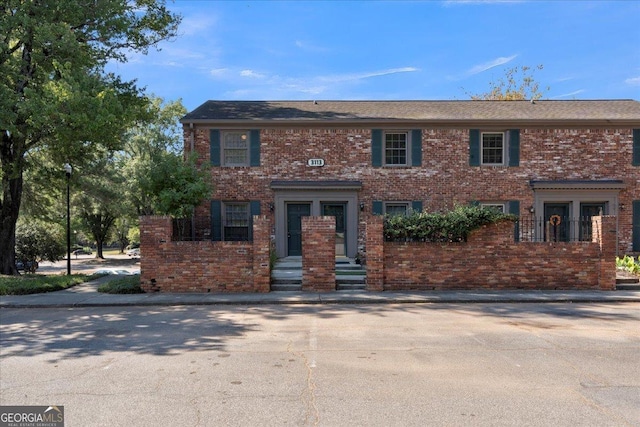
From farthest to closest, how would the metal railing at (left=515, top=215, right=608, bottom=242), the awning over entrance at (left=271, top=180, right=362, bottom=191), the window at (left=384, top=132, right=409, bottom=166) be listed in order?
1. the window at (left=384, top=132, right=409, bottom=166)
2. the awning over entrance at (left=271, top=180, right=362, bottom=191)
3. the metal railing at (left=515, top=215, right=608, bottom=242)

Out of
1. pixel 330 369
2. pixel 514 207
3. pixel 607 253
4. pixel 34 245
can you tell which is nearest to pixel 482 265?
pixel 607 253

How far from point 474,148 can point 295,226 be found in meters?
8.10

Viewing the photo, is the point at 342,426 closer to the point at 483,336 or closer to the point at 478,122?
the point at 483,336

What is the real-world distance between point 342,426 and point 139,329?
5499 mm

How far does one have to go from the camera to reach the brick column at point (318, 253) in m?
12.0

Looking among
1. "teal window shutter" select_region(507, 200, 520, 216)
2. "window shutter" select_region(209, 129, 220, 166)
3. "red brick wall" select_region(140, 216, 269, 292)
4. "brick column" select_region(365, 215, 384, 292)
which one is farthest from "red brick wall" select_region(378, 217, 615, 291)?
"window shutter" select_region(209, 129, 220, 166)

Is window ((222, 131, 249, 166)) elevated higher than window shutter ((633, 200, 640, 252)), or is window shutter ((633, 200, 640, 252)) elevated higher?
window ((222, 131, 249, 166))

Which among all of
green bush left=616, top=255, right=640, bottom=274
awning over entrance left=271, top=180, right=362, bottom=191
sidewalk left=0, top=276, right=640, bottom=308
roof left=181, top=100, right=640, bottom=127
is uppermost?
roof left=181, top=100, right=640, bottom=127

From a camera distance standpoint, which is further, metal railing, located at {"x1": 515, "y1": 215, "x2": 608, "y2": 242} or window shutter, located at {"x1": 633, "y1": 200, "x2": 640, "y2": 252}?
window shutter, located at {"x1": 633, "y1": 200, "x2": 640, "y2": 252}

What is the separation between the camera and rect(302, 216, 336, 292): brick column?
11969 millimetres

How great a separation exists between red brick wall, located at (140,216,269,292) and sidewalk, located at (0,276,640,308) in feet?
1.38

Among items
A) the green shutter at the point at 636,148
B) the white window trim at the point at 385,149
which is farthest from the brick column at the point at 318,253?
the green shutter at the point at 636,148

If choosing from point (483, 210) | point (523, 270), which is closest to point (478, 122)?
point (483, 210)

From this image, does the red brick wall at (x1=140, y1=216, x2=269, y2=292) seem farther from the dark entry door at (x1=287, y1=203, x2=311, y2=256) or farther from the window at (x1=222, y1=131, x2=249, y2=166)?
the window at (x1=222, y1=131, x2=249, y2=166)
